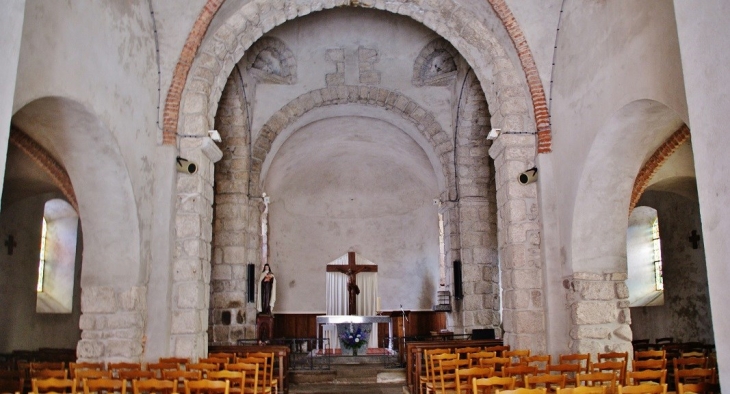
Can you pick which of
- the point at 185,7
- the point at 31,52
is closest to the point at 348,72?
the point at 185,7

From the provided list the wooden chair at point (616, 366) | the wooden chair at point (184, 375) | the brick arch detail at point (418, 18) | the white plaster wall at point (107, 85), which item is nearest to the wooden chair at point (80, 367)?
the wooden chair at point (184, 375)

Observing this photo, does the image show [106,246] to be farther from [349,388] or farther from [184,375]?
[349,388]

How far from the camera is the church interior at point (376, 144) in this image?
6.09m

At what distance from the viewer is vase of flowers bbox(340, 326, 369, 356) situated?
11789mm

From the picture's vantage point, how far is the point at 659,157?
7.65 meters

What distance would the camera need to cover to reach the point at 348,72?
13289mm

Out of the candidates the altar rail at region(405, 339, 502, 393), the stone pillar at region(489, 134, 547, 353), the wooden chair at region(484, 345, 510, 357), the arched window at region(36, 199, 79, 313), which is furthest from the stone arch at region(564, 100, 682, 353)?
the arched window at region(36, 199, 79, 313)

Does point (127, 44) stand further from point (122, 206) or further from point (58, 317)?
point (58, 317)

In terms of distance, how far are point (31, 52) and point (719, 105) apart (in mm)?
5416

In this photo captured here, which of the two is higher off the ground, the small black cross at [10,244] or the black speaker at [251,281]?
the small black cross at [10,244]

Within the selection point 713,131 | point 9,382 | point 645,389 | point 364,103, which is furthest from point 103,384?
point 364,103

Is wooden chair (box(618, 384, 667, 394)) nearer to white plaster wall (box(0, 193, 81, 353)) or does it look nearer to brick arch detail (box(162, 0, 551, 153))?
brick arch detail (box(162, 0, 551, 153))

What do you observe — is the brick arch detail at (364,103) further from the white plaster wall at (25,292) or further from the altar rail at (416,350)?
the altar rail at (416,350)

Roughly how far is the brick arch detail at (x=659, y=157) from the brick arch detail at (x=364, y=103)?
5.19 meters
